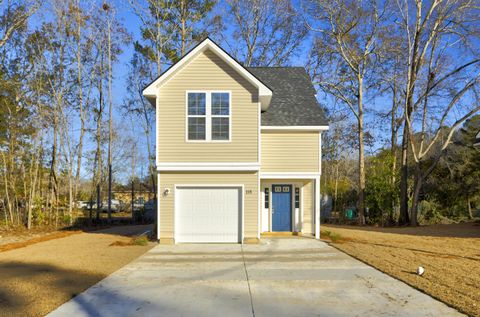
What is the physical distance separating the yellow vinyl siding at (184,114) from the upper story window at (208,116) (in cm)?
18

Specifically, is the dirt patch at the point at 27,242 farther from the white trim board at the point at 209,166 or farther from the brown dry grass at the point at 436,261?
the brown dry grass at the point at 436,261

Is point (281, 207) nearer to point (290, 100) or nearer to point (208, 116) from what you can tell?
point (290, 100)

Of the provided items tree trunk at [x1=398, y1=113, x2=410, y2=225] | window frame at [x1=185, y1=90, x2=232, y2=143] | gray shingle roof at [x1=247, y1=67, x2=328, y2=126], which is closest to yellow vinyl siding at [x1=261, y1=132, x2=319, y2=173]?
gray shingle roof at [x1=247, y1=67, x2=328, y2=126]

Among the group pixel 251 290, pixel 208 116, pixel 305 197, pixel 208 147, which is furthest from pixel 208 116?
pixel 251 290

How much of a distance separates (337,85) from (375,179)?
7.21 meters

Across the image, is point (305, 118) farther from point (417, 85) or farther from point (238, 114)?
point (417, 85)

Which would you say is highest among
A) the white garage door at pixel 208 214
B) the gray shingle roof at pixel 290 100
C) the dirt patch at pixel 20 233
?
the gray shingle roof at pixel 290 100

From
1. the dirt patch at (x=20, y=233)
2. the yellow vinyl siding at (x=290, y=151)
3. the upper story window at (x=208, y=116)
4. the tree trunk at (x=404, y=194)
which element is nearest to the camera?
the upper story window at (x=208, y=116)

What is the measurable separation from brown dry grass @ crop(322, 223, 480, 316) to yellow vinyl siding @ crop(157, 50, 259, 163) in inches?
190

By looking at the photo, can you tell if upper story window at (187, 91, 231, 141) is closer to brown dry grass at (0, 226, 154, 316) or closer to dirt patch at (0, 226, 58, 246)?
brown dry grass at (0, 226, 154, 316)

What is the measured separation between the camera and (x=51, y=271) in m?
9.42

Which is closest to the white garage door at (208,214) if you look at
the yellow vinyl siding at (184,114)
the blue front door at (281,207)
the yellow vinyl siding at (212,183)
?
the yellow vinyl siding at (212,183)

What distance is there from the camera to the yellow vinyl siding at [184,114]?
1409cm

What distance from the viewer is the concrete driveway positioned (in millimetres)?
6223
